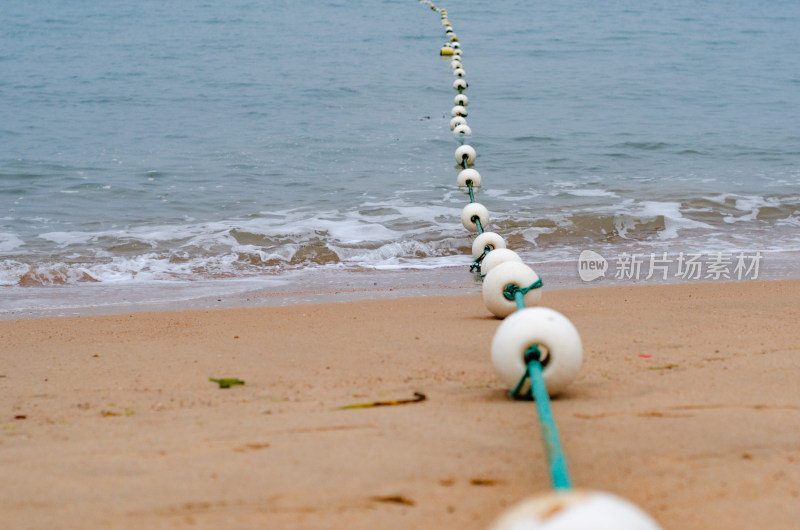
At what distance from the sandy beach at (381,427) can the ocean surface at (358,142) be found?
253cm

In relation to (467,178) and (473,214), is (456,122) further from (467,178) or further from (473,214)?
(473,214)

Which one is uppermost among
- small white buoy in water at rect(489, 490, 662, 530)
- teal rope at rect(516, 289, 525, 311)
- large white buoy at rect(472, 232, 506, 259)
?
small white buoy in water at rect(489, 490, 662, 530)

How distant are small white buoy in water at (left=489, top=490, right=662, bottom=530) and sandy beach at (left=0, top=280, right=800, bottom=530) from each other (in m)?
0.47

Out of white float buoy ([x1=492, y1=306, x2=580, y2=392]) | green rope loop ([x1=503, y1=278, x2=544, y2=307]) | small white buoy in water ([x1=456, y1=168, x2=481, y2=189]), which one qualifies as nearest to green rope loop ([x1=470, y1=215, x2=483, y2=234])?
small white buoy in water ([x1=456, y1=168, x2=481, y2=189])

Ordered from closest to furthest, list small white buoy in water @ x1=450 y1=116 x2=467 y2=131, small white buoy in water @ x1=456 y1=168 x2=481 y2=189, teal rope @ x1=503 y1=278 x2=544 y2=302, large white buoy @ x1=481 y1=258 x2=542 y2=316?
teal rope @ x1=503 y1=278 x2=544 y2=302 < large white buoy @ x1=481 y1=258 x2=542 y2=316 < small white buoy in water @ x1=456 y1=168 x2=481 y2=189 < small white buoy in water @ x1=450 y1=116 x2=467 y2=131

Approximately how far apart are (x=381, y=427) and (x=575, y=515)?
1.25 meters

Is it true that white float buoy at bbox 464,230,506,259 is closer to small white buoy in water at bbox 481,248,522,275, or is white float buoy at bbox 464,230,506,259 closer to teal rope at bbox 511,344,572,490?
small white buoy in water at bbox 481,248,522,275

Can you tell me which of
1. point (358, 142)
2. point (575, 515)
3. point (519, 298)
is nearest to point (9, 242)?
point (519, 298)

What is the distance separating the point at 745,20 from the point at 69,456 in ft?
102

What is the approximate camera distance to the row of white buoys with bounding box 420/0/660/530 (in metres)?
1.34

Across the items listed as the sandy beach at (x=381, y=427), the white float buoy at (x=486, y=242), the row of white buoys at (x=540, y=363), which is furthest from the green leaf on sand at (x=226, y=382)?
the white float buoy at (x=486, y=242)

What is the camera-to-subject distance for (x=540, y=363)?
2.77m

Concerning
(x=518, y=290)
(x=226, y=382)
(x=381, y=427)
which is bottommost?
(x=226, y=382)

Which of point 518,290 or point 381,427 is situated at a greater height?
point 381,427
